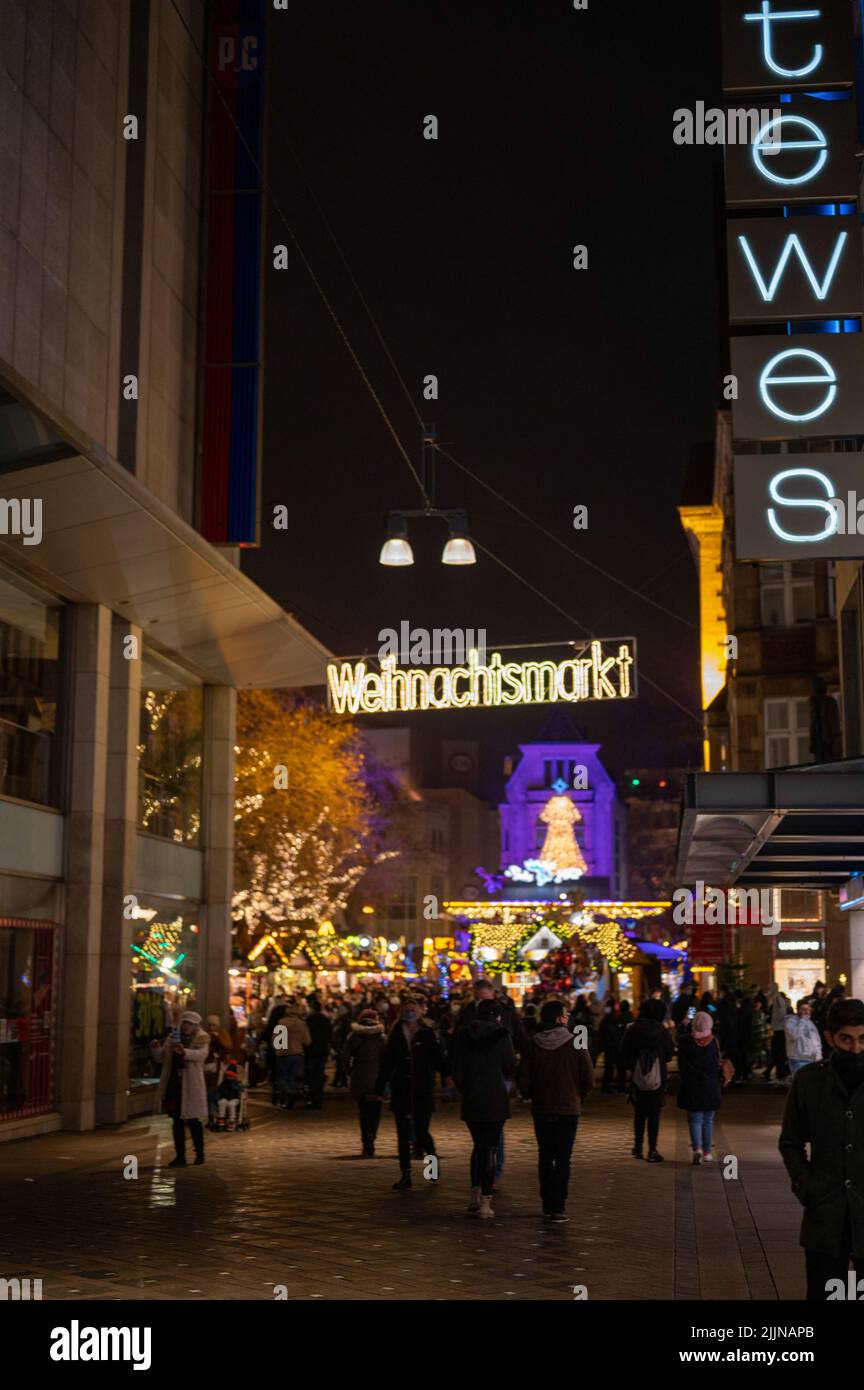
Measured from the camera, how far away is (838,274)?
1722cm

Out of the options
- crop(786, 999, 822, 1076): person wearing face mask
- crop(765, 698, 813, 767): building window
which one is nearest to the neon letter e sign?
crop(786, 999, 822, 1076): person wearing face mask

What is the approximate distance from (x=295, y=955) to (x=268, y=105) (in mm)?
23373

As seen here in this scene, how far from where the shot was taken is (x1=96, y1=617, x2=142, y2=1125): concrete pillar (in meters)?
23.2

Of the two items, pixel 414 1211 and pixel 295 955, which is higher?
pixel 295 955

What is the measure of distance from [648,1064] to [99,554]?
8930mm

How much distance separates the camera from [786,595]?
45469 millimetres

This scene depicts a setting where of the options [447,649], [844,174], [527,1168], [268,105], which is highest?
[268,105]

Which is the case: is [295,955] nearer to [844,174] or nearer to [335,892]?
[335,892]

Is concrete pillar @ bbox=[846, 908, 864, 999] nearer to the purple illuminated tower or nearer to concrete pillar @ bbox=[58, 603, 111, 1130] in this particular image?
concrete pillar @ bbox=[58, 603, 111, 1130]

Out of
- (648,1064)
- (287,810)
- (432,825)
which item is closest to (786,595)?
(287,810)

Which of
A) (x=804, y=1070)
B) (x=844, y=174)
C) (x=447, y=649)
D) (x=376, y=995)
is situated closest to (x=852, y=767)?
(x=844, y=174)

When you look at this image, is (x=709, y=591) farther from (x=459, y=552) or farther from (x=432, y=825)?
(x=432, y=825)

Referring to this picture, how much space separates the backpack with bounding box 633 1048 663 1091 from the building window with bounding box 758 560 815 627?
26.9 meters

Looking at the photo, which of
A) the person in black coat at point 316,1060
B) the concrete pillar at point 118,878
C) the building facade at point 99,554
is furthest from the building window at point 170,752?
the person in black coat at point 316,1060
